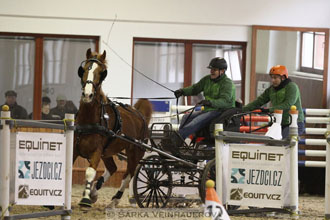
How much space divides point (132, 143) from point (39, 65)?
497 cm

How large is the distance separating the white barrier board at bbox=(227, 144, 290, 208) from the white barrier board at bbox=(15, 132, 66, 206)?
1.66m

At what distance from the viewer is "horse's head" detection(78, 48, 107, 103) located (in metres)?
8.10

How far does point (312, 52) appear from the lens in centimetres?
1330

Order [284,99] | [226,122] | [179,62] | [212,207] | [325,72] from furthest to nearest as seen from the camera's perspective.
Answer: [179,62] < [325,72] < [284,99] < [226,122] < [212,207]

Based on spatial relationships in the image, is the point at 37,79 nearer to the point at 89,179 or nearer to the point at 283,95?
the point at 283,95

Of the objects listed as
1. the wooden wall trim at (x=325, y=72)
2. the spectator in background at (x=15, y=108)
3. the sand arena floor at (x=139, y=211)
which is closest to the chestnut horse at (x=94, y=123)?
the sand arena floor at (x=139, y=211)

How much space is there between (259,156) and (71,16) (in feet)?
22.6

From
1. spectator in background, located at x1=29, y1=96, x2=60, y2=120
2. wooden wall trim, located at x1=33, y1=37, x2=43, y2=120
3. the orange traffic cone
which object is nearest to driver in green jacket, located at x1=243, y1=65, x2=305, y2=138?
the orange traffic cone

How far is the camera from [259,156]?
6.86 m

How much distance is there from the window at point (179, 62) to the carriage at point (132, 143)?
3.41m

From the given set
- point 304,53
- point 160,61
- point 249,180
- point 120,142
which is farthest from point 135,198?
point 304,53

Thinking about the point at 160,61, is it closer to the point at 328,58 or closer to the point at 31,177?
the point at 328,58

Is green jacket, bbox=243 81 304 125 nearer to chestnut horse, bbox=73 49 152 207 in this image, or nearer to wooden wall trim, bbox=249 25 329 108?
chestnut horse, bbox=73 49 152 207

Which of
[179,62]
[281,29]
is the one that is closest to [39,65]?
[179,62]
